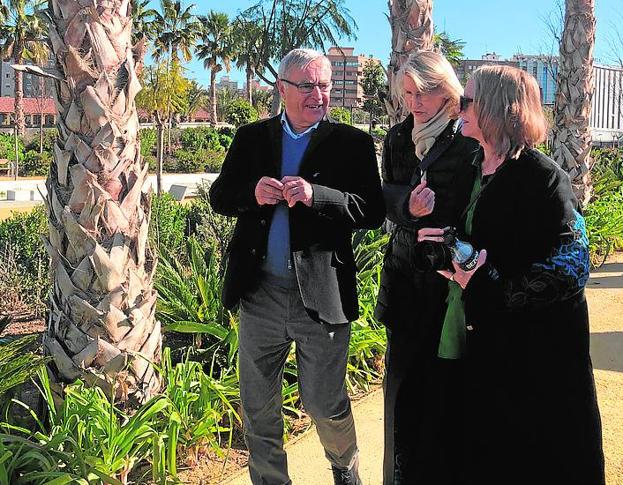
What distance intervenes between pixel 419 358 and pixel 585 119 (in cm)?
846

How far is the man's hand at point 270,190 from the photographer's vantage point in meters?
2.58

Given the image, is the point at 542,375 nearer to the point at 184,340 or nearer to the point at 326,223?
the point at 326,223

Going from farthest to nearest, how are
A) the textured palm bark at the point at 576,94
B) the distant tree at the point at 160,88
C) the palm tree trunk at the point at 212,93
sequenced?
1. the palm tree trunk at the point at 212,93
2. the distant tree at the point at 160,88
3. the textured palm bark at the point at 576,94

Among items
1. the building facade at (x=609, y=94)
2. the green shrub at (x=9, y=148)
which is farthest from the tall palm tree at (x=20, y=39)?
the building facade at (x=609, y=94)

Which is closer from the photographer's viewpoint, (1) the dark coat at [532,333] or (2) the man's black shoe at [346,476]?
(1) the dark coat at [532,333]

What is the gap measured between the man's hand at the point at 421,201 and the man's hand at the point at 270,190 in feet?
1.67

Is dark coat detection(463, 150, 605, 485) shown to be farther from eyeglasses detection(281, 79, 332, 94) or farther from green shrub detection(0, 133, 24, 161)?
green shrub detection(0, 133, 24, 161)

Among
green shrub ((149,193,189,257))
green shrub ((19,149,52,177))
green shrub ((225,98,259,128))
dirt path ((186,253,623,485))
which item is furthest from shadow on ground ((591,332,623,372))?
green shrub ((225,98,259,128))

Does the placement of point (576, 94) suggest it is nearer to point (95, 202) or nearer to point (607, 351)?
point (607, 351)

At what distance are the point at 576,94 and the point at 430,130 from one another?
8016 millimetres

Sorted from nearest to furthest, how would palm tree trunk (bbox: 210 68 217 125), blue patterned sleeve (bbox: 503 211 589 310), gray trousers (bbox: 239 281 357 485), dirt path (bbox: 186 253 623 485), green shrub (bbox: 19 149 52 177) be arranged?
blue patterned sleeve (bbox: 503 211 589 310), gray trousers (bbox: 239 281 357 485), dirt path (bbox: 186 253 623 485), green shrub (bbox: 19 149 52 177), palm tree trunk (bbox: 210 68 217 125)

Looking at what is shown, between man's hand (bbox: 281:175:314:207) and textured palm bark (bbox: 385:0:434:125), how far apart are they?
162 inches

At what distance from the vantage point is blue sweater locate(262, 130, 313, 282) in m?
2.78

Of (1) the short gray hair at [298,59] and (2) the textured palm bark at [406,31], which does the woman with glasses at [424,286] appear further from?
(2) the textured palm bark at [406,31]
